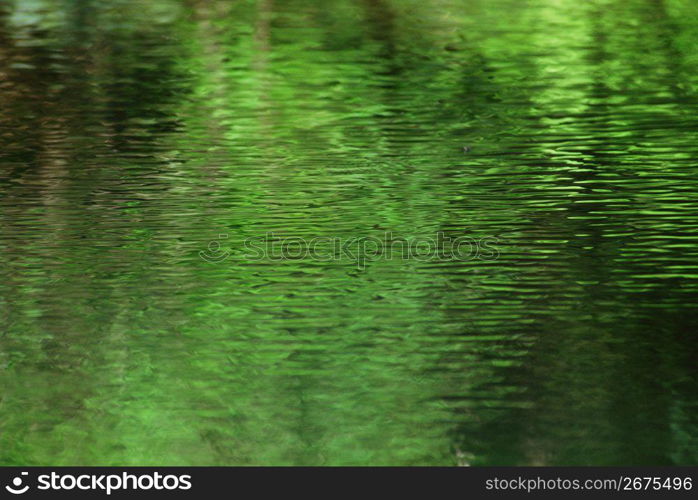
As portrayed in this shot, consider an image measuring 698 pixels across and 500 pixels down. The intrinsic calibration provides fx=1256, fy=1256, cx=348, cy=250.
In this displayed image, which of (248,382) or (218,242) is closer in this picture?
(248,382)

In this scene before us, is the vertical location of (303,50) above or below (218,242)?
below

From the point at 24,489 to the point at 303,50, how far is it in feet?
15.8

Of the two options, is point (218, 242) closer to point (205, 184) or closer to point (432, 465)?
point (205, 184)

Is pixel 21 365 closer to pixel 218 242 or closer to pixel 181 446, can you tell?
pixel 181 446

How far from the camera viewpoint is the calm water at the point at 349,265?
7.99 ft

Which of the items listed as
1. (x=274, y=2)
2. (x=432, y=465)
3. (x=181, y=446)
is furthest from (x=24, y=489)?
(x=274, y=2)

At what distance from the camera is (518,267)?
322 cm

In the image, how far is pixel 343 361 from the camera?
2.70 meters

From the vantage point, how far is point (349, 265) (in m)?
3.29

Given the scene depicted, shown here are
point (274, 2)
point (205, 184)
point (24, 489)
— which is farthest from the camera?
point (274, 2)

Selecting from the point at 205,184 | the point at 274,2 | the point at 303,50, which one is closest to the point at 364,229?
the point at 205,184

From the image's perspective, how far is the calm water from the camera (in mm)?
2436

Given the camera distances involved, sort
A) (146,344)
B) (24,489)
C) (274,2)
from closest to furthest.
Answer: (24,489) < (146,344) < (274,2)

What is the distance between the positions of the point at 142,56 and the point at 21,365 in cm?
415
